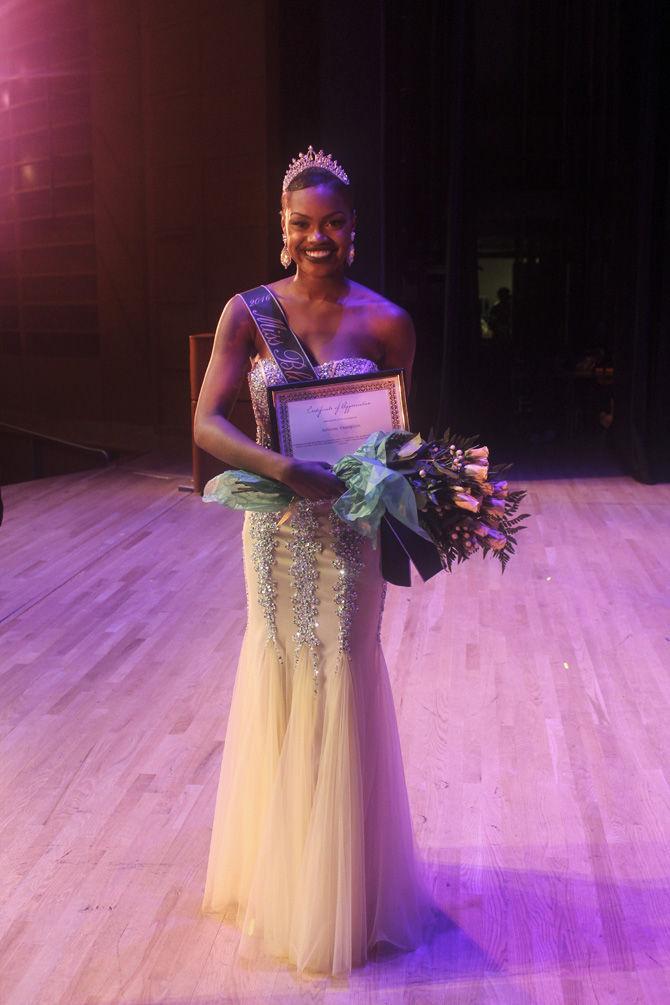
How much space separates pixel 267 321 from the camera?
6.90 ft

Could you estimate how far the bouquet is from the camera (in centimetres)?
188

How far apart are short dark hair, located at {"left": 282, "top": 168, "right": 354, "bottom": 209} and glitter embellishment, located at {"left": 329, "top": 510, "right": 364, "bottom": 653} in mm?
635

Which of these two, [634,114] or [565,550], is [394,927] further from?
[634,114]

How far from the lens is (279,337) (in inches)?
82.5

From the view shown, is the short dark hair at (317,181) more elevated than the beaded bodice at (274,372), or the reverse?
the short dark hair at (317,181)

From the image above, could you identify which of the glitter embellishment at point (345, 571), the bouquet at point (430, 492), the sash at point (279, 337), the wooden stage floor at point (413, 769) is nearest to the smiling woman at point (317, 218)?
the sash at point (279, 337)

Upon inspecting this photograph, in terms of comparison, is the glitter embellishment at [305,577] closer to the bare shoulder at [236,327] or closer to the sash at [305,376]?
the sash at [305,376]

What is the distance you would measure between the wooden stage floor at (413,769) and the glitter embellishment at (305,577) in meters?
0.67

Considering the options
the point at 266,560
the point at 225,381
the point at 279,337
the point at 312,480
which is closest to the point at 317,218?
the point at 279,337

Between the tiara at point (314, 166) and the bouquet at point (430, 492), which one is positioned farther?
the tiara at point (314, 166)

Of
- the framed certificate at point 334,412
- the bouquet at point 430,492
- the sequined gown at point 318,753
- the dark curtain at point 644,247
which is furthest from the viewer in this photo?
the dark curtain at point 644,247

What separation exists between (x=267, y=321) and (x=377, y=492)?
469mm

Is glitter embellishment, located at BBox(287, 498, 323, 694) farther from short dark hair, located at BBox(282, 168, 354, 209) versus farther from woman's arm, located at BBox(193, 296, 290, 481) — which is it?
short dark hair, located at BBox(282, 168, 354, 209)

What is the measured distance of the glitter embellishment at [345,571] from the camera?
211 centimetres
